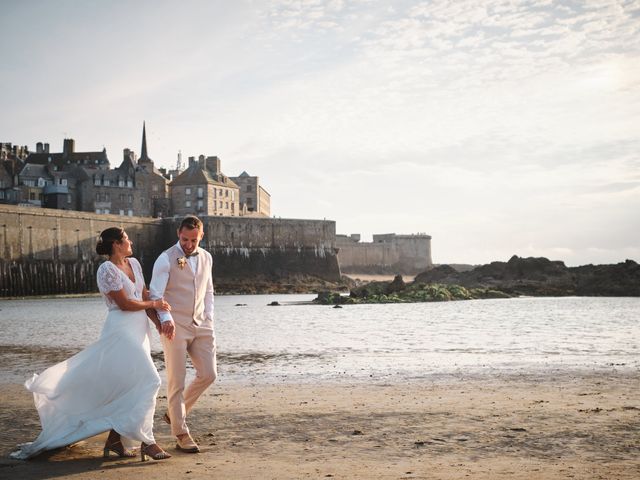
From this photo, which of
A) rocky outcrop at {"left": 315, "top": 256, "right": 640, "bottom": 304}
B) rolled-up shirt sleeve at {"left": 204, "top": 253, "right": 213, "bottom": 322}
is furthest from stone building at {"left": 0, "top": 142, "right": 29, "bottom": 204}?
rolled-up shirt sleeve at {"left": 204, "top": 253, "right": 213, "bottom": 322}

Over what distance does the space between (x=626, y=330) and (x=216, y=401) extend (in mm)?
15594

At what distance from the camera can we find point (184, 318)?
19.2 ft

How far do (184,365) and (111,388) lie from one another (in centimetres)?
65

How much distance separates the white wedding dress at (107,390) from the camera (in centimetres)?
542

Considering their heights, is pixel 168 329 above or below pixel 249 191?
below

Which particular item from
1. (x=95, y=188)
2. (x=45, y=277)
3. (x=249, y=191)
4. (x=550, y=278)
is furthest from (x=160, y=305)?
(x=249, y=191)

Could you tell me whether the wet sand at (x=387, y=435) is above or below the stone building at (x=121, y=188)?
below

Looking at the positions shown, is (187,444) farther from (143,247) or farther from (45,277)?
(143,247)

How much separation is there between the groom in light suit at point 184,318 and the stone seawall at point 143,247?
45.3 m

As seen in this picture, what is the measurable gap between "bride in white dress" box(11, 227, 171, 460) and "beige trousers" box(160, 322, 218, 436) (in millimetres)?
271

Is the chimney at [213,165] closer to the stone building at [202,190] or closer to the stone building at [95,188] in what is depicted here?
the stone building at [202,190]

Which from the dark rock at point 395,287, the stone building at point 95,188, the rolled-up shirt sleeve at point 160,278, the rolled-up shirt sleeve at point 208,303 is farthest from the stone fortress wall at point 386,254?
the rolled-up shirt sleeve at point 160,278

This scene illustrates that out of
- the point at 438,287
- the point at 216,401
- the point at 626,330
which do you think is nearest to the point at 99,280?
the point at 216,401

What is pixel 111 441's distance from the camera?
560 centimetres
